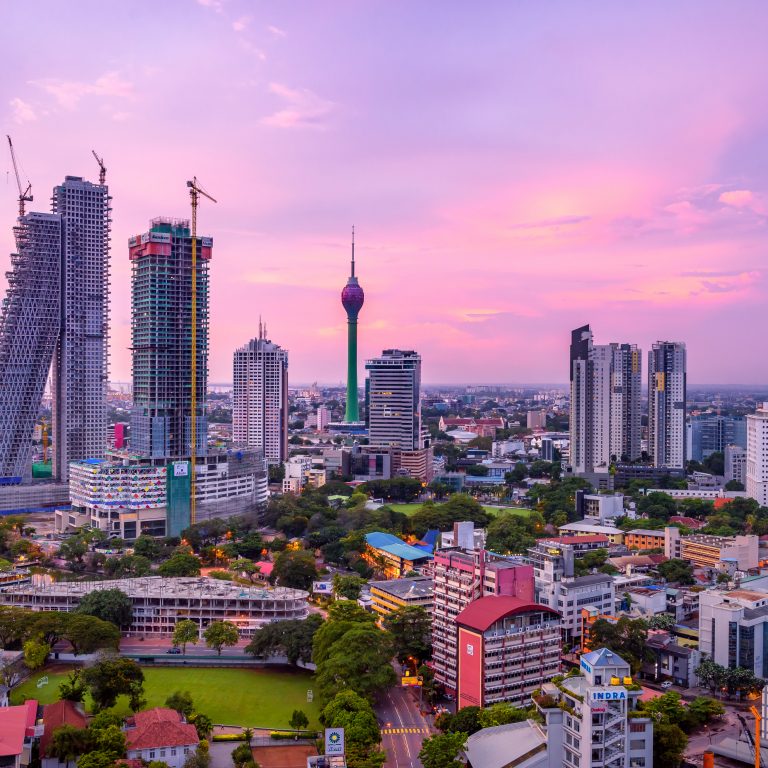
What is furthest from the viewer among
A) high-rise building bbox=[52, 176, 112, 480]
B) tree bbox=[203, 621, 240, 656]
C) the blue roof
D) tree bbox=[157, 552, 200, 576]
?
high-rise building bbox=[52, 176, 112, 480]

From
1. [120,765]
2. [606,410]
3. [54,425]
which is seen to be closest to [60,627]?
[120,765]

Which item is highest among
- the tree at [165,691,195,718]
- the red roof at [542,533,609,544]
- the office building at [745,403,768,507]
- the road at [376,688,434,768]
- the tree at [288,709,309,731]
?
the office building at [745,403,768,507]

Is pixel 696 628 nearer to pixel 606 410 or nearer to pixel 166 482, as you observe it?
pixel 166 482

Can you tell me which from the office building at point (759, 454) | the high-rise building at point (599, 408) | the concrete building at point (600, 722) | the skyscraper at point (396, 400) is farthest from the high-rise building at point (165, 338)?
the concrete building at point (600, 722)

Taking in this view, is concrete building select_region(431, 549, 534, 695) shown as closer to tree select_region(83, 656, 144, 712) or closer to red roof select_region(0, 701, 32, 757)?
tree select_region(83, 656, 144, 712)

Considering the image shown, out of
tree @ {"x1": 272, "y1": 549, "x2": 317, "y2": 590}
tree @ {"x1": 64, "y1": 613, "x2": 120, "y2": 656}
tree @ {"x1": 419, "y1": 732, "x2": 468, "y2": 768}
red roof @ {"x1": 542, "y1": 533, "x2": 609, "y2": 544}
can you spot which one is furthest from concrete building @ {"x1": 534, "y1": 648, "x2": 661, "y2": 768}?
red roof @ {"x1": 542, "y1": 533, "x2": 609, "y2": 544}

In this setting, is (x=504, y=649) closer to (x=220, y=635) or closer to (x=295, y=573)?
(x=220, y=635)

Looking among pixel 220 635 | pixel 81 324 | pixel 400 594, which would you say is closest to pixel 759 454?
pixel 400 594

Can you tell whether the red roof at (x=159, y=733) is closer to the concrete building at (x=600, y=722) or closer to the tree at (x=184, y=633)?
the tree at (x=184, y=633)
